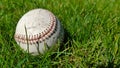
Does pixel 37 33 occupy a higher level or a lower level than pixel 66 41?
higher

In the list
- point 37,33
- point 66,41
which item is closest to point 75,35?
point 66,41

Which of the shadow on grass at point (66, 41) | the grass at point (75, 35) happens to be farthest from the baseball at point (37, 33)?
the shadow on grass at point (66, 41)

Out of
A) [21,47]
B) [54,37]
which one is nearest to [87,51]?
[54,37]

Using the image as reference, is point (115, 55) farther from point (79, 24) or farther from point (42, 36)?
point (42, 36)

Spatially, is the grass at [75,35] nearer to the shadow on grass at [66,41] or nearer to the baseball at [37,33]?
the shadow on grass at [66,41]

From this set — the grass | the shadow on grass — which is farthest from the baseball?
the shadow on grass

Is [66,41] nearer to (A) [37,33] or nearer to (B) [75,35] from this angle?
(B) [75,35]
